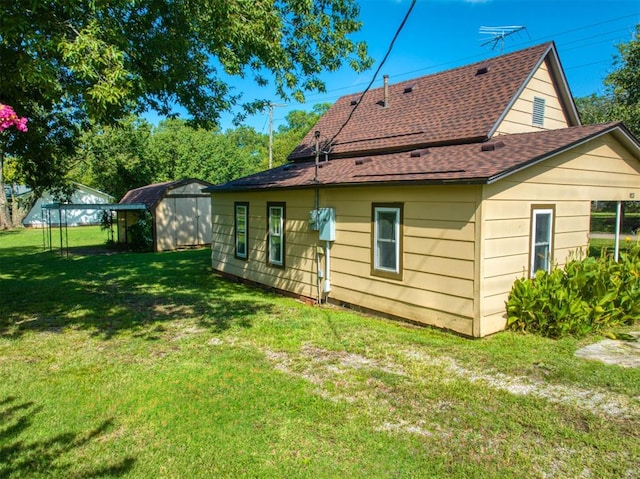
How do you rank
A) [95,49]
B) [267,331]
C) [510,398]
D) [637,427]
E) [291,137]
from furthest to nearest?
[291,137] < [267,331] < [95,49] < [510,398] < [637,427]

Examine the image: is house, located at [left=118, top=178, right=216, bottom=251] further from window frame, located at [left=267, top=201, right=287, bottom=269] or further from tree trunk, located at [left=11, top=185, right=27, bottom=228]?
tree trunk, located at [left=11, top=185, right=27, bottom=228]

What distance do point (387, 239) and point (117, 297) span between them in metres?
6.09

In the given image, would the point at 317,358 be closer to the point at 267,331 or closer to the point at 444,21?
the point at 267,331

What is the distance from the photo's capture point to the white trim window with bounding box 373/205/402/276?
7266 millimetres

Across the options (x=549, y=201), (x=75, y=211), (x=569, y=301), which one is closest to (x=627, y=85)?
(x=549, y=201)

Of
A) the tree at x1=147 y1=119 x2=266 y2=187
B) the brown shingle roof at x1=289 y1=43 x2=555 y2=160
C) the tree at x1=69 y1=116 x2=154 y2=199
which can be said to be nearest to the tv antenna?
the brown shingle roof at x1=289 y1=43 x2=555 y2=160

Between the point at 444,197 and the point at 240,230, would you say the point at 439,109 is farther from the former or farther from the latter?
the point at 240,230

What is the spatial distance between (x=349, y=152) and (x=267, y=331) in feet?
17.3

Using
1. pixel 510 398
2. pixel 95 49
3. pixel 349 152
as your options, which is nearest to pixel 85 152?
pixel 349 152

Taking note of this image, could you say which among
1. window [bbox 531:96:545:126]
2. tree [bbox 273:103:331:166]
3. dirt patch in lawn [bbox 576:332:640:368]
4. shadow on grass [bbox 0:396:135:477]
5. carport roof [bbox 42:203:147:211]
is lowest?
shadow on grass [bbox 0:396:135:477]

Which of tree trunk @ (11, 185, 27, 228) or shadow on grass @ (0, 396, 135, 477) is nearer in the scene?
shadow on grass @ (0, 396, 135, 477)

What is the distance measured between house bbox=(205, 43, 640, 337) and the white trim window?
23mm

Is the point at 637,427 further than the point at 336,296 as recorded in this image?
No

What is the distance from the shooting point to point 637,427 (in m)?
3.70
